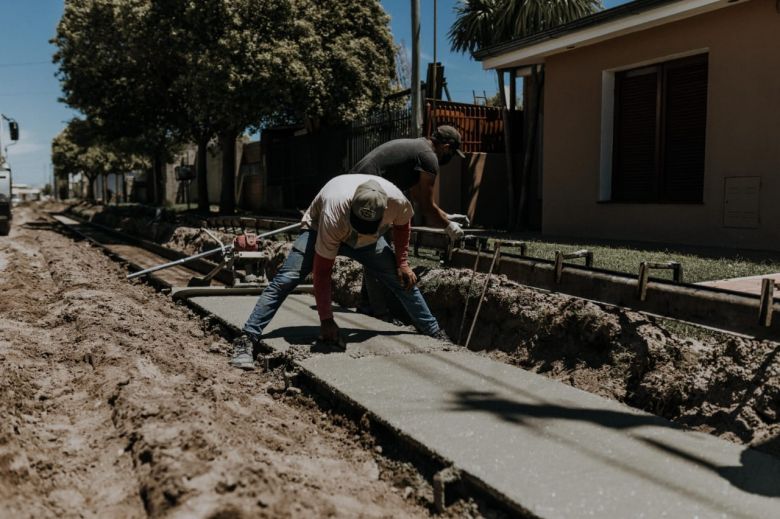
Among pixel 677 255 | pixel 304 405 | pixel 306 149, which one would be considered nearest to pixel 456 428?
pixel 304 405

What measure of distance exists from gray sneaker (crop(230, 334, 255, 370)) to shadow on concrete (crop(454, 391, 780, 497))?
1.76m

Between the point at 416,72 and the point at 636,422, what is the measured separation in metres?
9.32

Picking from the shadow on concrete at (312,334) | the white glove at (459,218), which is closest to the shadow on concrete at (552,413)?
the shadow on concrete at (312,334)

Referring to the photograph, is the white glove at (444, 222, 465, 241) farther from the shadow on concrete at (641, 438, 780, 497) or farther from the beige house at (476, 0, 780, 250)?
the beige house at (476, 0, 780, 250)

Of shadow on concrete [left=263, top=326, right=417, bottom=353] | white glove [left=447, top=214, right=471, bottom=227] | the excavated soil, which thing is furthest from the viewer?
white glove [left=447, top=214, right=471, bottom=227]

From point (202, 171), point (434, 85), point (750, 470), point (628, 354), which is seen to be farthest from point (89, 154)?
point (750, 470)

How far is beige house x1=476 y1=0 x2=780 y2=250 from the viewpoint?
29.2ft

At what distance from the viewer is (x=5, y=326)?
6.20m

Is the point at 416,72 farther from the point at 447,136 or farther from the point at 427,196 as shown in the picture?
the point at 427,196

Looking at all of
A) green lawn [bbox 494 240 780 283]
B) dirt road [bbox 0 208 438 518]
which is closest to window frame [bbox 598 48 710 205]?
green lawn [bbox 494 240 780 283]

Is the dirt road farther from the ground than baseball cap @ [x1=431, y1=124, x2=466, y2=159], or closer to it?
closer to it

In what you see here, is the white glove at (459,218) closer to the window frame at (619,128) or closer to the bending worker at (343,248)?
the bending worker at (343,248)

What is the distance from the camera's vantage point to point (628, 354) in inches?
183

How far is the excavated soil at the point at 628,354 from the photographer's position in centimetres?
389
